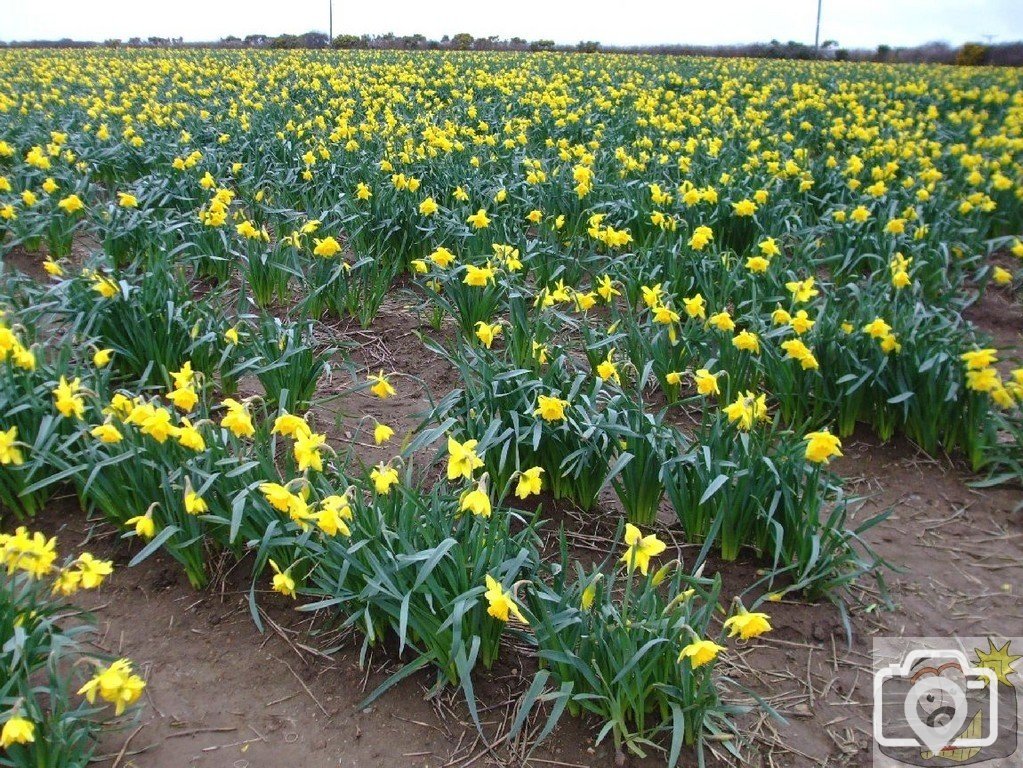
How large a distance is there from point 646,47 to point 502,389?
31.0m

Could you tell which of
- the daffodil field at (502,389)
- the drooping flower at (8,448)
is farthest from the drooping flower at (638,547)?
the drooping flower at (8,448)

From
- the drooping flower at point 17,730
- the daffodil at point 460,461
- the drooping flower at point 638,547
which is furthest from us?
the daffodil at point 460,461

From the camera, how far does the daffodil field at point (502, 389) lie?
2.02 meters

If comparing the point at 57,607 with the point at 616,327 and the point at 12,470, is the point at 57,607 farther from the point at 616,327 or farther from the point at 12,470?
the point at 616,327

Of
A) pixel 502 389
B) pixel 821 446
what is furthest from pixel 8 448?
pixel 821 446

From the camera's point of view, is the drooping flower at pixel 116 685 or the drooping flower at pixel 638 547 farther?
the drooping flower at pixel 638 547

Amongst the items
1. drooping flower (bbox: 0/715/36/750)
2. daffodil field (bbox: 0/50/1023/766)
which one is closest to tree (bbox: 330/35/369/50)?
daffodil field (bbox: 0/50/1023/766)

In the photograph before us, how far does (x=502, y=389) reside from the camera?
302 centimetres

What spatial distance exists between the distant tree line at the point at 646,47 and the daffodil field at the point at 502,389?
19368 millimetres

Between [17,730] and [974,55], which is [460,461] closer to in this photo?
[17,730]

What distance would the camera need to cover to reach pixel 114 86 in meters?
11.9

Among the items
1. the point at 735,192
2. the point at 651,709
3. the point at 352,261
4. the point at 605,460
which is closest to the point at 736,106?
the point at 735,192

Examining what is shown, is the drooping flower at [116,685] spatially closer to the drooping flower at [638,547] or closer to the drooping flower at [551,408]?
the drooping flower at [638,547]

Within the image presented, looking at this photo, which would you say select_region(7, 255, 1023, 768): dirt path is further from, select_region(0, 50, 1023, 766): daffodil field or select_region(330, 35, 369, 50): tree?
select_region(330, 35, 369, 50): tree
